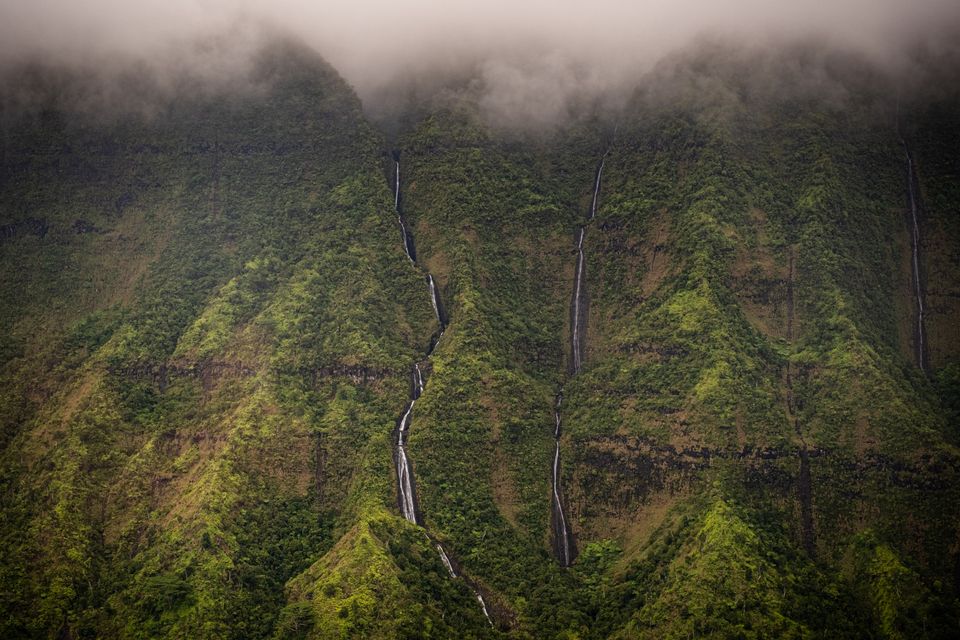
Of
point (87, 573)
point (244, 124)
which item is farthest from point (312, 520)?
point (244, 124)

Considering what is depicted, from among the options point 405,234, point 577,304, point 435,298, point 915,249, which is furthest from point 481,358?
point 915,249

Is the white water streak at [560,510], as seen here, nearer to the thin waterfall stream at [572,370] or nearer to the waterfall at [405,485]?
the thin waterfall stream at [572,370]

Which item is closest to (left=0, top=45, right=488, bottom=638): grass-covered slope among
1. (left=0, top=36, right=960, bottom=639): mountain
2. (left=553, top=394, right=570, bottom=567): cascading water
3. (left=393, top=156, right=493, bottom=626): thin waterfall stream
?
(left=0, top=36, right=960, bottom=639): mountain

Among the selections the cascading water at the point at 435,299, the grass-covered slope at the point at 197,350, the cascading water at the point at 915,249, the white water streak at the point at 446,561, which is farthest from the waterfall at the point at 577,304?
the cascading water at the point at 915,249

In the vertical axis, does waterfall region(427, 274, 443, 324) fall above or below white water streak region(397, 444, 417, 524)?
above

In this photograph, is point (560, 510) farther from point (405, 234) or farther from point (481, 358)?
point (405, 234)

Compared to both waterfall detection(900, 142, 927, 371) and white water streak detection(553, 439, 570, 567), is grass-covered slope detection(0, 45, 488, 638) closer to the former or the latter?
white water streak detection(553, 439, 570, 567)

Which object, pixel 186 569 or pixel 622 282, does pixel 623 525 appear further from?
pixel 186 569
